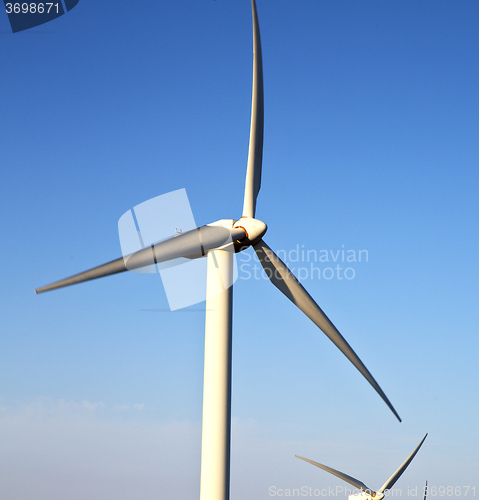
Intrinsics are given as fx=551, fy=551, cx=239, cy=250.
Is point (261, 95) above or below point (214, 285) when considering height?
above

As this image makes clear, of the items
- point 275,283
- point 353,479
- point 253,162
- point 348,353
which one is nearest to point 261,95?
point 253,162

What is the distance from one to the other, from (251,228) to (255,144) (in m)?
4.75

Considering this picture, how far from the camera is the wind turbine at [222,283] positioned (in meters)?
20.2

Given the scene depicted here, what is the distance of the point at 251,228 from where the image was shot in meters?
23.0

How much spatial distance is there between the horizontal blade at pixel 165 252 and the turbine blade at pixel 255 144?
10.4ft

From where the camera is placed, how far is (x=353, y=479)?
54562 mm

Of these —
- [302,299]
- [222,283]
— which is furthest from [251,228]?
[302,299]

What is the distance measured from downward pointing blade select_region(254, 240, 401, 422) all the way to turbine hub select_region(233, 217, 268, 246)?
693mm

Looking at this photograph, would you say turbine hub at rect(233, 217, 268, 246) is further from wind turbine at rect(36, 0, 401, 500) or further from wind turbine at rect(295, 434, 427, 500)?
wind turbine at rect(295, 434, 427, 500)

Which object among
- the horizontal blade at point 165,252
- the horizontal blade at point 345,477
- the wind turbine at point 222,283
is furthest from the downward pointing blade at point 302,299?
the horizontal blade at point 345,477

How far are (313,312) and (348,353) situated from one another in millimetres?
2200

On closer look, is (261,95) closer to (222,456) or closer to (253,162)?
(253,162)

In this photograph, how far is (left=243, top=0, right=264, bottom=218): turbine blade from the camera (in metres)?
24.8

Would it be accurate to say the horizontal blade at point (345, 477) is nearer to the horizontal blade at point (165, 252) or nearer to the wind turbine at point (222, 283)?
the wind turbine at point (222, 283)
